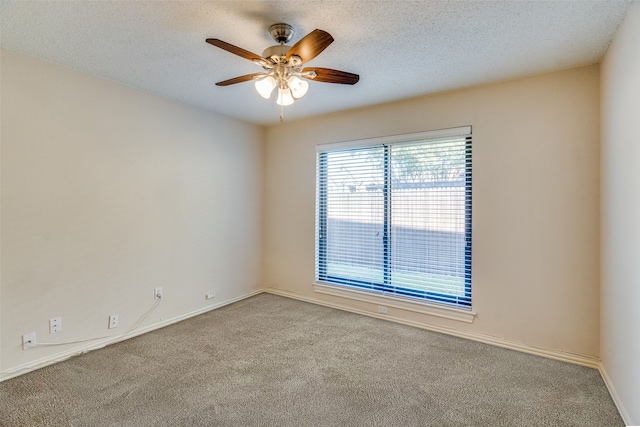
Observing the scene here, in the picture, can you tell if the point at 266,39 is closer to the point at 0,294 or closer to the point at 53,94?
the point at 53,94

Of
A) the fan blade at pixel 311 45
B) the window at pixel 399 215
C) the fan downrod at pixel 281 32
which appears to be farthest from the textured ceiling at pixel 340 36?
the window at pixel 399 215

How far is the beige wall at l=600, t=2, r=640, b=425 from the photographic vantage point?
1.71 metres

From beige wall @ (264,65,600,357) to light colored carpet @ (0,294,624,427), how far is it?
336mm

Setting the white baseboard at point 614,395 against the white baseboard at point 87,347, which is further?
the white baseboard at point 87,347

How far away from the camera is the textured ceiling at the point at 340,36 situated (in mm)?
1796

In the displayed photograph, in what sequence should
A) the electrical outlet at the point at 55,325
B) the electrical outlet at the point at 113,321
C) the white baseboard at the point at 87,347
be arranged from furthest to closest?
the electrical outlet at the point at 113,321 < the electrical outlet at the point at 55,325 < the white baseboard at the point at 87,347

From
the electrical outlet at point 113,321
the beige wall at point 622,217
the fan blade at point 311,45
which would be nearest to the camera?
the fan blade at point 311,45

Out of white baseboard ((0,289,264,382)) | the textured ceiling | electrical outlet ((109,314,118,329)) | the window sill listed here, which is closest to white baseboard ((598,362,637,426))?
the window sill

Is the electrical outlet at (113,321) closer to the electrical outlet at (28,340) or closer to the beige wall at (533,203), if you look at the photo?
the electrical outlet at (28,340)

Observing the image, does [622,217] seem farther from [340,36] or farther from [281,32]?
[281,32]

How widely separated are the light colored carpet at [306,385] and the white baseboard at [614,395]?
0.12 feet

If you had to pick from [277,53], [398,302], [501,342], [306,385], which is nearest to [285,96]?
[277,53]

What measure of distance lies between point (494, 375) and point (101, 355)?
313 cm

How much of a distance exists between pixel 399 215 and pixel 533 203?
1.22m
